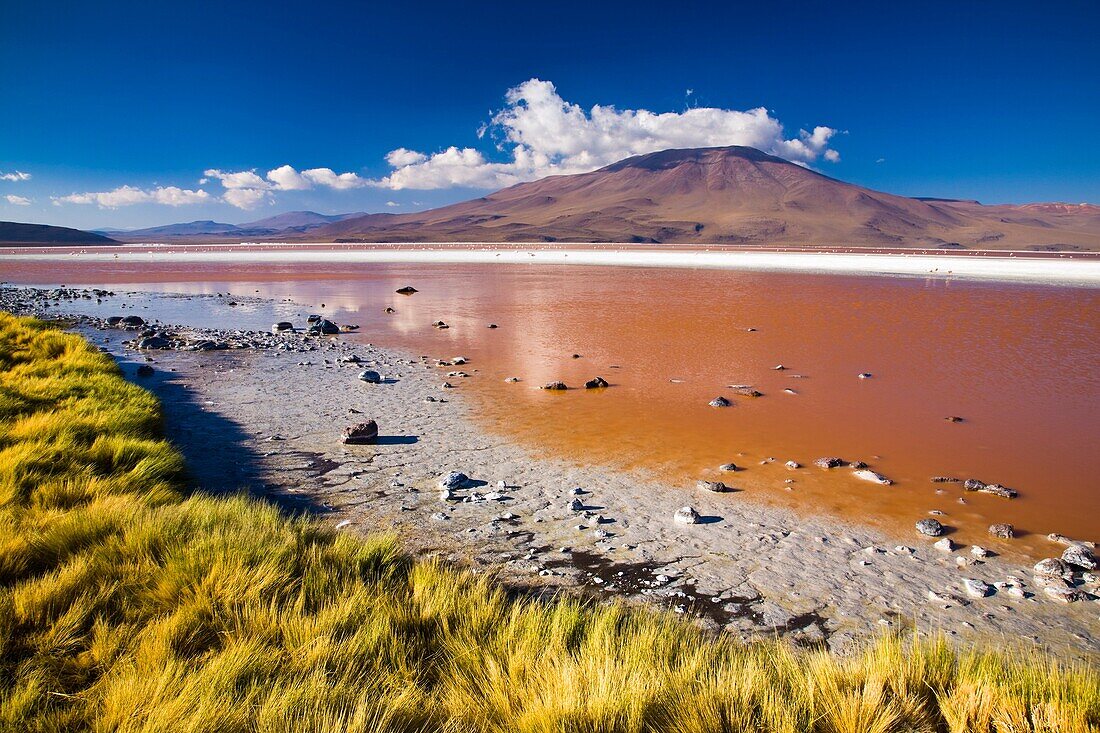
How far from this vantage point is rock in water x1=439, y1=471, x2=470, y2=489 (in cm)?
558

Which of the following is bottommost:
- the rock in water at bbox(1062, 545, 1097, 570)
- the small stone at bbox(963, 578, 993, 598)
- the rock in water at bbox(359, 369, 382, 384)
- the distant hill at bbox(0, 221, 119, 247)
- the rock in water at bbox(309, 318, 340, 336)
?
the small stone at bbox(963, 578, 993, 598)

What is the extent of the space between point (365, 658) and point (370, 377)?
7.46 meters

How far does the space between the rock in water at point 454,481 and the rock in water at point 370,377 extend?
448cm

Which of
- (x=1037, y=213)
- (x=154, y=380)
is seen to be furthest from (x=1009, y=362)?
(x=1037, y=213)

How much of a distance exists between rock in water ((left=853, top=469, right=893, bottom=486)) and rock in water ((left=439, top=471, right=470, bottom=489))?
4.01m

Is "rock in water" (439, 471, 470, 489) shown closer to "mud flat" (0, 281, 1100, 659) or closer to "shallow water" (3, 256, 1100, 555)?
"mud flat" (0, 281, 1100, 659)

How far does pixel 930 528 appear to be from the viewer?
4766mm

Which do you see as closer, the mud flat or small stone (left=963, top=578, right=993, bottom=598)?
the mud flat

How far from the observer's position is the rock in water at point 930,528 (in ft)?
15.5

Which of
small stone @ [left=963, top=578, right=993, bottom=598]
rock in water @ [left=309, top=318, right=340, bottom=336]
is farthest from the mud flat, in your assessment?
rock in water @ [left=309, top=318, right=340, bottom=336]

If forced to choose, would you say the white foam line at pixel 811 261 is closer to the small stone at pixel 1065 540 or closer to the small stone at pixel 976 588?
the small stone at pixel 1065 540

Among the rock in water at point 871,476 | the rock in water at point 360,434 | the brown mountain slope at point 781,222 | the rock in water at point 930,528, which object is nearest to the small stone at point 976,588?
the rock in water at point 930,528

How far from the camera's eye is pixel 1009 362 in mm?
11461

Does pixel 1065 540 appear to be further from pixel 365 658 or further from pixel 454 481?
pixel 365 658
